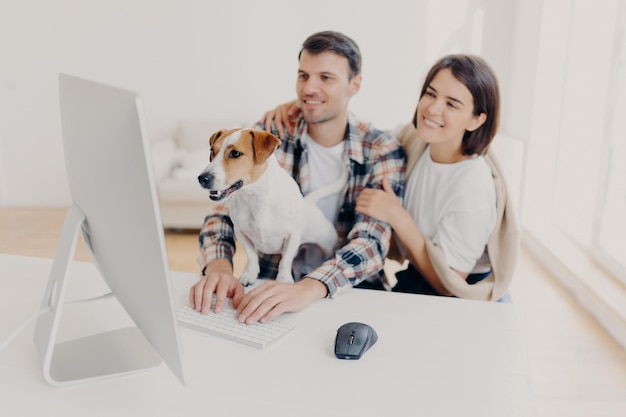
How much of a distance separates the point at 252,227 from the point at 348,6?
3.63 meters

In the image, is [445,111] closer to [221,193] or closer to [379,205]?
[379,205]

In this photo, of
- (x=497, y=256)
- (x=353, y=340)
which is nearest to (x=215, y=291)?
(x=353, y=340)

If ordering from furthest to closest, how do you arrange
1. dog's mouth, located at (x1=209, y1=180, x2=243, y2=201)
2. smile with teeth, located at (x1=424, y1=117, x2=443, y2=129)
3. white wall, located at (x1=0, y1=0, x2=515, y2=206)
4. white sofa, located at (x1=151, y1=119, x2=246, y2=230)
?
1. white wall, located at (x1=0, y1=0, x2=515, y2=206)
2. white sofa, located at (x1=151, y1=119, x2=246, y2=230)
3. smile with teeth, located at (x1=424, y1=117, x2=443, y2=129)
4. dog's mouth, located at (x1=209, y1=180, x2=243, y2=201)

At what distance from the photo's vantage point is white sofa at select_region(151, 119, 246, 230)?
3969 millimetres

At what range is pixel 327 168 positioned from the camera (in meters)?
1.73

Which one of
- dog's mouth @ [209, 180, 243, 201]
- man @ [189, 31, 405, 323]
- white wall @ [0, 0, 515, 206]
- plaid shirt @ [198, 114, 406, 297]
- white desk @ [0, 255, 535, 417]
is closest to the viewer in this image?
white desk @ [0, 255, 535, 417]

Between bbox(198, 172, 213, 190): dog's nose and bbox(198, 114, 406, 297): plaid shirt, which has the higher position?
→ bbox(198, 172, 213, 190): dog's nose

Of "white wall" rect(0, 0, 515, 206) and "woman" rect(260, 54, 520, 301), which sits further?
"white wall" rect(0, 0, 515, 206)

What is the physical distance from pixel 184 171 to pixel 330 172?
2603 mm

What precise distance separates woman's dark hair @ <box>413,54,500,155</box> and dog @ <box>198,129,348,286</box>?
54 centimetres

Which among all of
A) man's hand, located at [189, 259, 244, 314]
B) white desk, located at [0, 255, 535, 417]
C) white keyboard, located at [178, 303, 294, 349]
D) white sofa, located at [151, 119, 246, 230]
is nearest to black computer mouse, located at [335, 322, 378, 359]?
white desk, located at [0, 255, 535, 417]

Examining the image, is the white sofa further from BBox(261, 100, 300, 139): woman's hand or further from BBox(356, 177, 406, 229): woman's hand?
BBox(356, 177, 406, 229): woman's hand

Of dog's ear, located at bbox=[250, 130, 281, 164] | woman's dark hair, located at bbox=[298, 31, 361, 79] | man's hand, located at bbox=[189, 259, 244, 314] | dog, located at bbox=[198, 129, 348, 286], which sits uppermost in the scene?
woman's dark hair, located at bbox=[298, 31, 361, 79]

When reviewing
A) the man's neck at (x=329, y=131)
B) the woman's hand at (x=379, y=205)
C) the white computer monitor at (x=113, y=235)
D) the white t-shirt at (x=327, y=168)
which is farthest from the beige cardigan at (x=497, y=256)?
the white computer monitor at (x=113, y=235)
